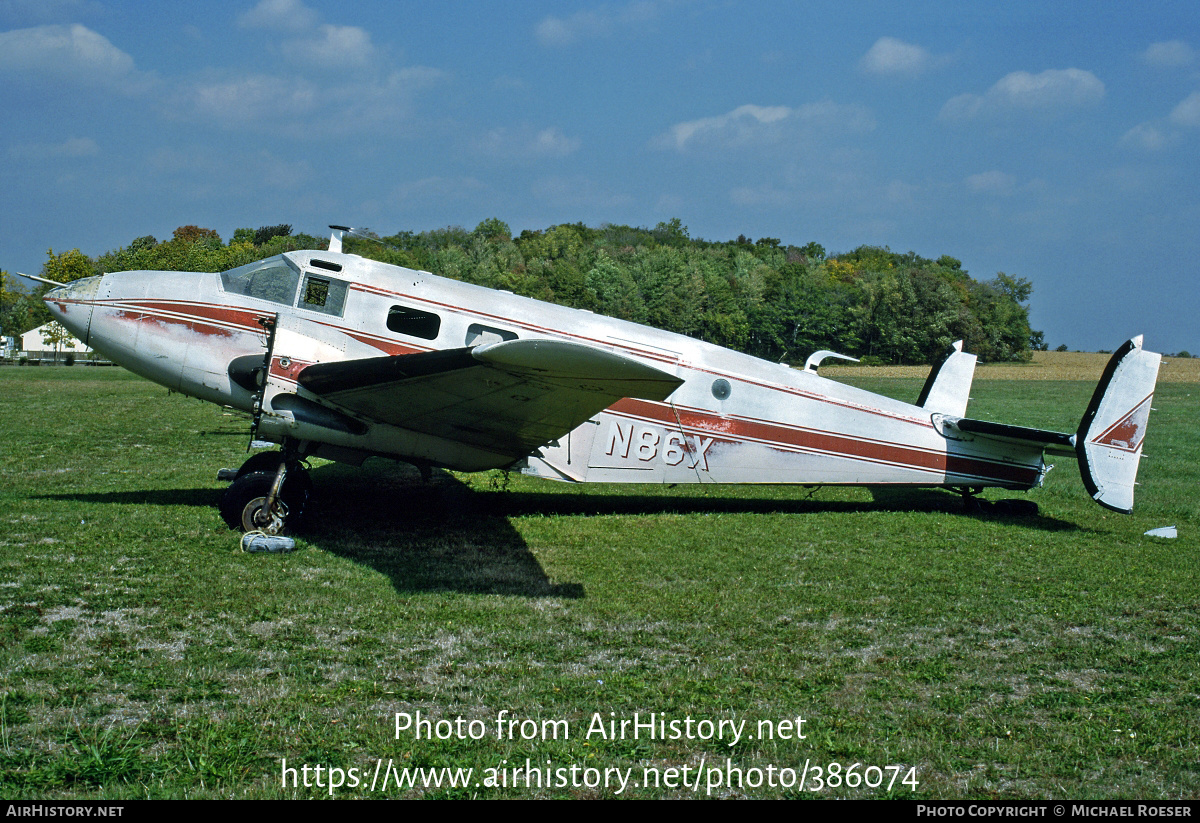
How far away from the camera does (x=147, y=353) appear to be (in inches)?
373

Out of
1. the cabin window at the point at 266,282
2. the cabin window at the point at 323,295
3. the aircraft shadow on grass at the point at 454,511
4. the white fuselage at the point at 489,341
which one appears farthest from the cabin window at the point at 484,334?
the aircraft shadow on grass at the point at 454,511

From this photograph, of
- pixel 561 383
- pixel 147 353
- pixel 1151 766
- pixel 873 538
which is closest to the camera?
pixel 1151 766

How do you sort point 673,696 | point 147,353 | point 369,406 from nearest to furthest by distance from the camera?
1. point 673,696
2. point 369,406
3. point 147,353

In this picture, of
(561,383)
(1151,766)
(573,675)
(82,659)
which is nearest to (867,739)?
(1151,766)

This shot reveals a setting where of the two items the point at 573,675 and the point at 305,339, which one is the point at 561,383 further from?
the point at 305,339

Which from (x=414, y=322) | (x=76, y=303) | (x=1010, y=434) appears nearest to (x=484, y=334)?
(x=414, y=322)

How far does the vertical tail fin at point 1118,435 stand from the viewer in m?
10.7

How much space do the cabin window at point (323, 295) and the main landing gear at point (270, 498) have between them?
65.8 inches

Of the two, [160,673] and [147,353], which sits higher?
[147,353]

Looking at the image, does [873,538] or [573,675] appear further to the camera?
[873,538]

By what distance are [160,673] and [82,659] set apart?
67 centimetres

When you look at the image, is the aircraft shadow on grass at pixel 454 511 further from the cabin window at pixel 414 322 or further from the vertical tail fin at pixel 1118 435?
the cabin window at pixel 414 322

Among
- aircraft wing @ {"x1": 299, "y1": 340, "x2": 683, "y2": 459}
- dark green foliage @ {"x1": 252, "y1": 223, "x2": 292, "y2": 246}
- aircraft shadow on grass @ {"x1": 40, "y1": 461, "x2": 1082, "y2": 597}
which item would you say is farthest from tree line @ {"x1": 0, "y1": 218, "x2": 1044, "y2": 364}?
aircraft wing @ {"x1": 299, "y1": 340, "x2": 683, "y2": 459}

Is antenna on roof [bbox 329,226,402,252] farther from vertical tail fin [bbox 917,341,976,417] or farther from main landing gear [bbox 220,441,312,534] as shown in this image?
vertical tail fin [bbox 917,341,976,417]
